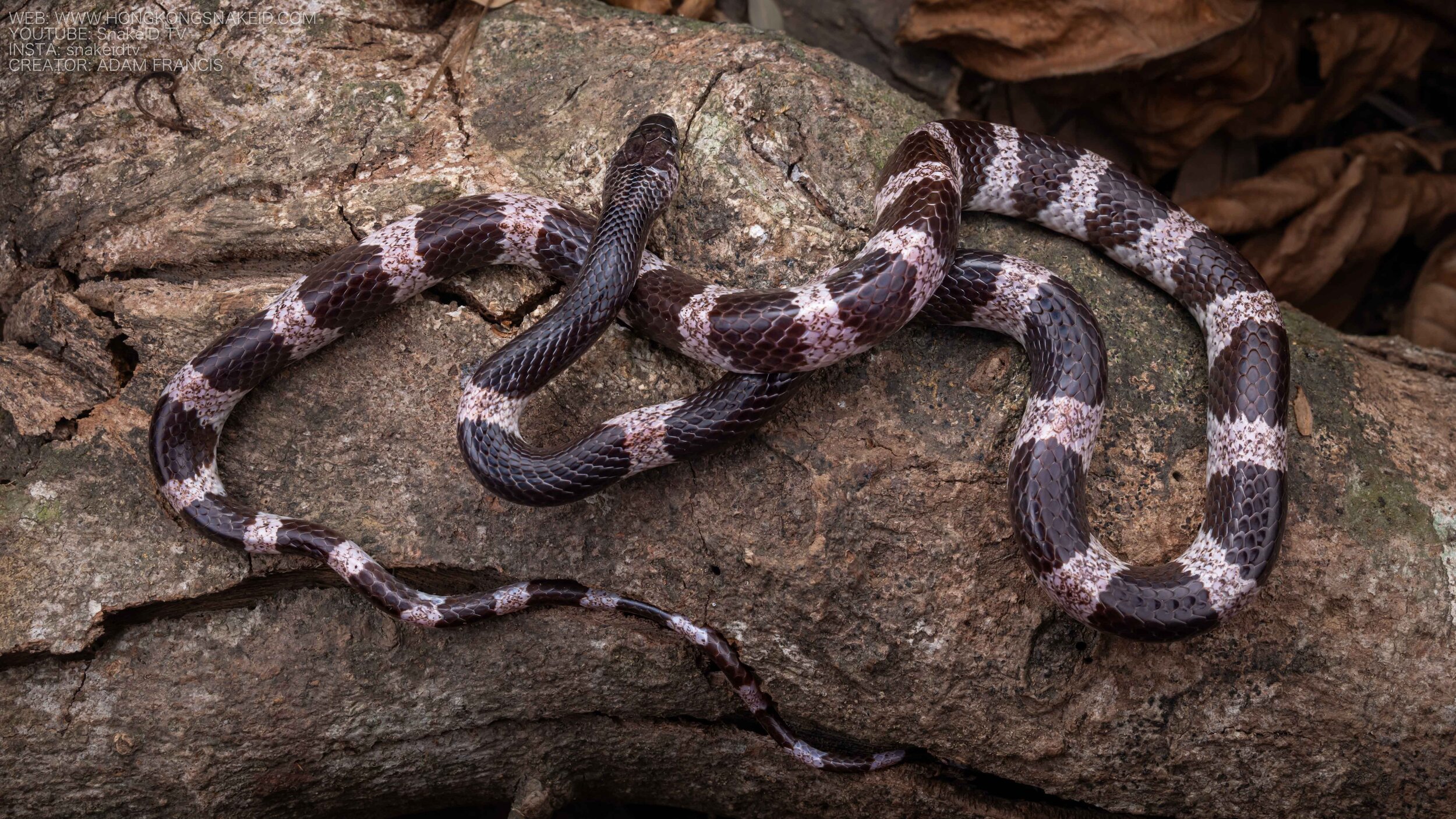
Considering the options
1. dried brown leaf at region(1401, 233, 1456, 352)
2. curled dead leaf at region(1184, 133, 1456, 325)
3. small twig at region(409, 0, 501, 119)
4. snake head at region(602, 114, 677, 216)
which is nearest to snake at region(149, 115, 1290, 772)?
snake head at region(602, 114, 677, 216)

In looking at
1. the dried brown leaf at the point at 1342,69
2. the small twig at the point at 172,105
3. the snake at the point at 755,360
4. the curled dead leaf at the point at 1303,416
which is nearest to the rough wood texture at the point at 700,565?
the curled dead leaf at the point at 1303,416

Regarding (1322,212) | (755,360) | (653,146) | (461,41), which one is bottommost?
(755,360)

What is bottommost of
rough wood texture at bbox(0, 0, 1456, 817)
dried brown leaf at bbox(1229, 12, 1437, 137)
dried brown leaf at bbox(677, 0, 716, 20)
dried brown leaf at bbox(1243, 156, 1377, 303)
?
rough wood texture at bbox(0, 0, 1456, 817)

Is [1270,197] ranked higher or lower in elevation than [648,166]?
higher

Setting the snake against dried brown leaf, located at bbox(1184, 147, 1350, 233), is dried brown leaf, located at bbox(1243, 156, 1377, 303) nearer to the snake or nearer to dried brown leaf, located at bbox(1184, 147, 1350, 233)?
dried brown leaf, located at bbox(1184, 147, 1350, 233)

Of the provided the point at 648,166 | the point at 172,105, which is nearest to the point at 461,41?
the point at 172,105

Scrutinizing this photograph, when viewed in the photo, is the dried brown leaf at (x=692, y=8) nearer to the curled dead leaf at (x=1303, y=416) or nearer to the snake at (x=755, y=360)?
the snake at (x=755, y=360)

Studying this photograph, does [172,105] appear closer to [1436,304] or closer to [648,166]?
[648,166]

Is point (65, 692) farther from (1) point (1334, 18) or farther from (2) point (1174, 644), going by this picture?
(1) point (1334, 18)
